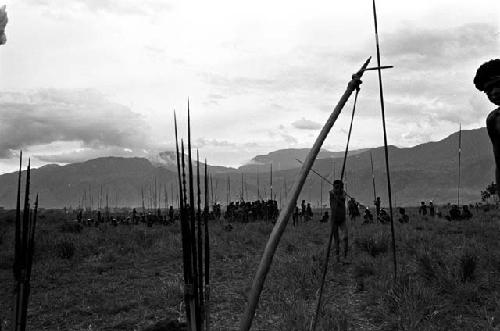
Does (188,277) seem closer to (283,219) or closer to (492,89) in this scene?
(283,219)

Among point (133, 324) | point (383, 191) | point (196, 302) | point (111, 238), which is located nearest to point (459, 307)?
point (133, 324)

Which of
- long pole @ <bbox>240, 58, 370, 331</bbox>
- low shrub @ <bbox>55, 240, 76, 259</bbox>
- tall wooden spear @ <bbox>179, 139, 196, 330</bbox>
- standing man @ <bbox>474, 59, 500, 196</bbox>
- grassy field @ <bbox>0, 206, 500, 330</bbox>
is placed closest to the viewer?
long pole @ <bbox>240, 58, 370, 331</bbox>

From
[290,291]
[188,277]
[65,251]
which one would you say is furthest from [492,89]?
[65,251]

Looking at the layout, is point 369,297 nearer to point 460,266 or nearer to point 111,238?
point 460,266

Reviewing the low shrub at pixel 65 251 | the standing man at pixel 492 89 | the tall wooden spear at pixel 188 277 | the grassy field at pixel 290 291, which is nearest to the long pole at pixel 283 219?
the tall wooden spear at pixel 188 277

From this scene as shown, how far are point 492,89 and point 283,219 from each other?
2.49 metres

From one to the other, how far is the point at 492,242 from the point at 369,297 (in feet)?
22.0

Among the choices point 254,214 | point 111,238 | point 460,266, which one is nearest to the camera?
point 460,266

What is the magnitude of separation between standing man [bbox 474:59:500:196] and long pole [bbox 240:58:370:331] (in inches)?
80.3

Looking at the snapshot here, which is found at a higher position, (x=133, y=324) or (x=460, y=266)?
(x=460, y=266)

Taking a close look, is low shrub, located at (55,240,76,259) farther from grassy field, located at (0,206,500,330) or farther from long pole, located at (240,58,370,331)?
long pole, located at (240,58,370,331)

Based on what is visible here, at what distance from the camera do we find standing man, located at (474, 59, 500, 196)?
2623 millimetres

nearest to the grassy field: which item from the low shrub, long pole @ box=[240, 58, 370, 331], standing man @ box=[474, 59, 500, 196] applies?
the low shrub

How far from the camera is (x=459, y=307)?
5.51 meters
